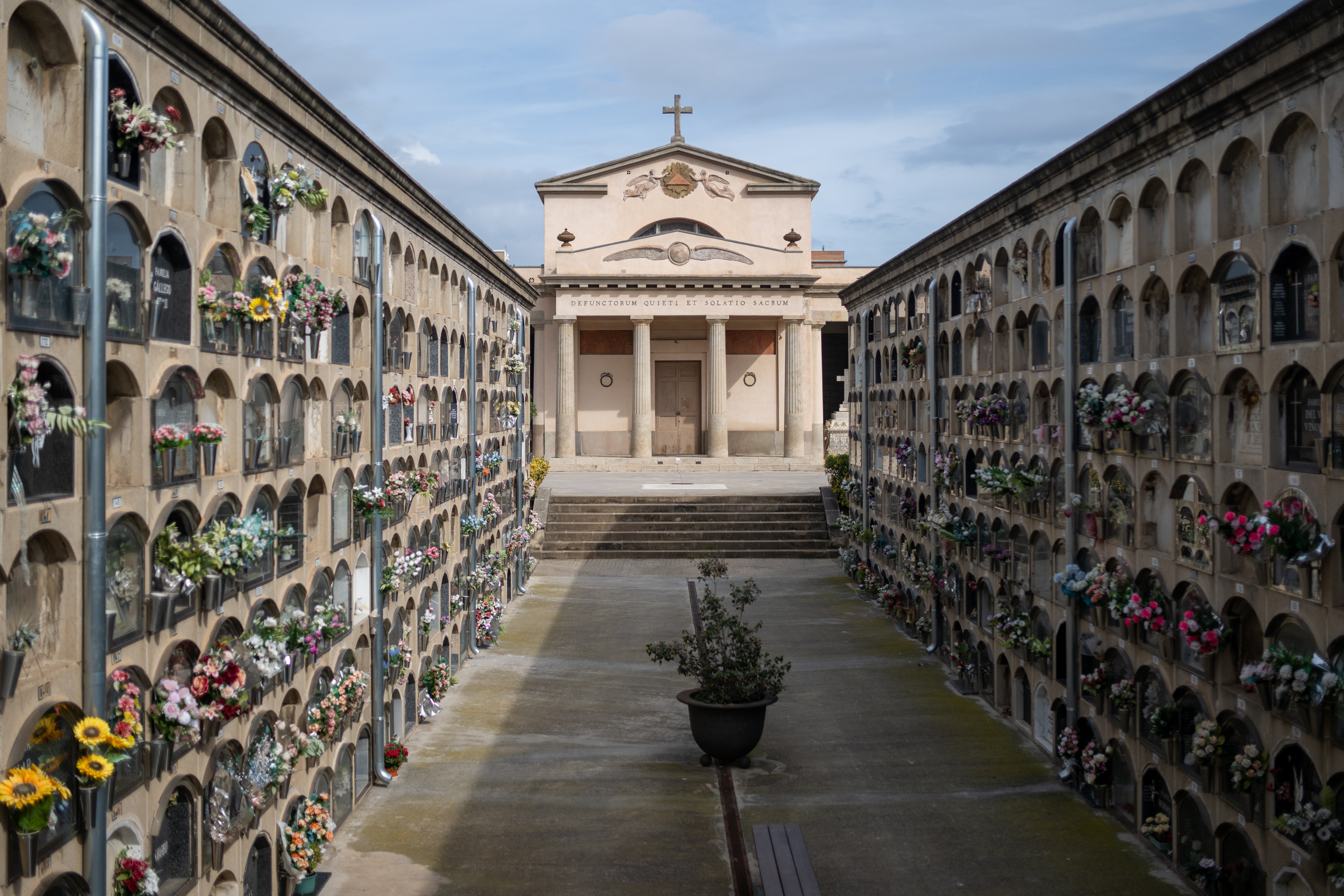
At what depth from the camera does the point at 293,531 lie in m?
6.91

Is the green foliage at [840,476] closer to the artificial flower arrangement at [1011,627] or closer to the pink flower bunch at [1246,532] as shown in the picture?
the artificial flower arrangement at [1011,627]

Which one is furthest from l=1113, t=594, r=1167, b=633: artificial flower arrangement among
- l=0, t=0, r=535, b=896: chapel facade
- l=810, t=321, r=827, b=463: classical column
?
l=810, t=321, r=827, b=463: classical column

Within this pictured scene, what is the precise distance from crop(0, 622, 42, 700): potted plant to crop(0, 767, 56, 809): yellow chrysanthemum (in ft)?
0.85

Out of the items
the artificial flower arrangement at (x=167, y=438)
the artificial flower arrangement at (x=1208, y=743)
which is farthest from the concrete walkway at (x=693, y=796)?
the artificial flower arrangement at (x=167, y=438)

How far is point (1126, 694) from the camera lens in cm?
739

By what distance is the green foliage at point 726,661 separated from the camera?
916 centimetres

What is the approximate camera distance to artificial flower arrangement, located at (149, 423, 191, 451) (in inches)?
198

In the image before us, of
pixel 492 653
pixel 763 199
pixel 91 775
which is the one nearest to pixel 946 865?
pixel 91 775

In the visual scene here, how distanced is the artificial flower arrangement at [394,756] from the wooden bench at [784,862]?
2957 millimetres

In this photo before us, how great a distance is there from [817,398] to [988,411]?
23957 mm

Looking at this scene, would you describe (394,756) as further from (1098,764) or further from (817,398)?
(817,398)

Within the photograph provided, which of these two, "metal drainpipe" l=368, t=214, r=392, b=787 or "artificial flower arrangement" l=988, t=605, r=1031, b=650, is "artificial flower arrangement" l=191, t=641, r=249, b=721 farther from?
"artificial flower arrangement" l=988, t=605, r=1031, b=650

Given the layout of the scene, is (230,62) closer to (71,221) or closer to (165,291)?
(165,291)

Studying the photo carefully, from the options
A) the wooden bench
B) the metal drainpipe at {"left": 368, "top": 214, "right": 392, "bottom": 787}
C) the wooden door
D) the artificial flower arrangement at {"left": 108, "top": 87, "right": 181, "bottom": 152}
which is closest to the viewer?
the artificial flower arrangement at {"left": 108, "top": 87, "right": 181, "bottom": 152}
